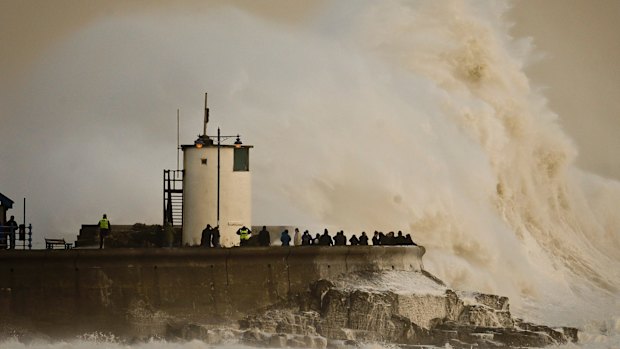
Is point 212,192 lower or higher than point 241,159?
lower

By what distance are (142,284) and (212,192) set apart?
9.08 ft

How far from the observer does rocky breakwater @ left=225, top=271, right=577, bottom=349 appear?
107 feet

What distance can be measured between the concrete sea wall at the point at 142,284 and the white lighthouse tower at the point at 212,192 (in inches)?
55.5

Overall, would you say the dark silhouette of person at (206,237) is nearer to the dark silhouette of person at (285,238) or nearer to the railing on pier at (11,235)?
the dark silhouette of person at (285,238)

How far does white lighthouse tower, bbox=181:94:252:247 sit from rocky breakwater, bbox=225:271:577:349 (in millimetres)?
1964

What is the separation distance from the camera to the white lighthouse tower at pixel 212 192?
34250 millimetres

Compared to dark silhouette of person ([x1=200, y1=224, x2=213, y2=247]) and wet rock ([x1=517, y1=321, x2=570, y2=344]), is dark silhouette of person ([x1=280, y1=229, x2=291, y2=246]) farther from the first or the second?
wet rock ([x1=517, y1=321, x2=570, y2=344])

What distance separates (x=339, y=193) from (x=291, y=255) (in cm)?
1030

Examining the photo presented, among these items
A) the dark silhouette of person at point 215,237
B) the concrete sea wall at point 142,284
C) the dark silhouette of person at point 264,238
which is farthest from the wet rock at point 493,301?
the dark silhouette of person at point 215,237

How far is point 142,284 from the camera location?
32094 mm

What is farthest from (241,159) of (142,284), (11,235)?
(11,235)

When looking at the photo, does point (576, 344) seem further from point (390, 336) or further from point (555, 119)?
point (555, 119)

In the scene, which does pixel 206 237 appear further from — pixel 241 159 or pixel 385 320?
pixel 385 320

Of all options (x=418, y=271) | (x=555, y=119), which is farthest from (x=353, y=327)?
(x=555, y=119)
